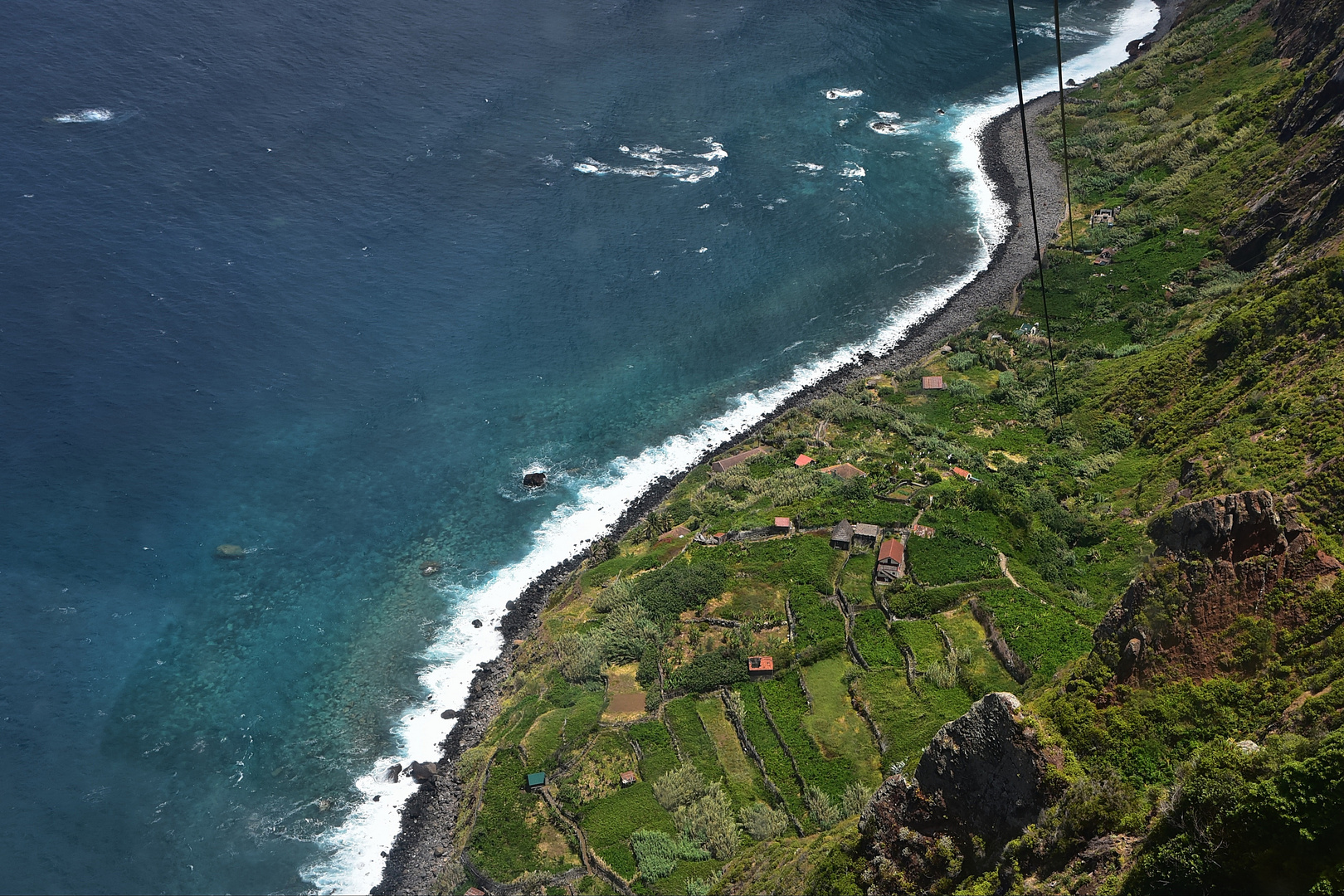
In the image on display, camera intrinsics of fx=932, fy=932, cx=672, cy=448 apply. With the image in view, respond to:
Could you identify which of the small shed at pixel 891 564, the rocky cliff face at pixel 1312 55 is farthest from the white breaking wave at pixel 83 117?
the rocky cliff face at pixel 1312 55

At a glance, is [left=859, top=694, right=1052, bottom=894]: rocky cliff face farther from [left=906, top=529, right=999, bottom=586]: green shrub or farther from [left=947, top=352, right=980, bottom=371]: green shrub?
[left=947, top=352, right=980, bottom=371]: green shrub

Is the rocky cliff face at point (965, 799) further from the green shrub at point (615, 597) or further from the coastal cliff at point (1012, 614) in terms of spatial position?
the green shrub at point (615, 597)

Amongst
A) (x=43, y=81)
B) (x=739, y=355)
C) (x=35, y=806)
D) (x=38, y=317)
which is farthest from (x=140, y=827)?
(x=43, y=81)

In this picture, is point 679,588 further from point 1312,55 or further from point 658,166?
point 1312,55

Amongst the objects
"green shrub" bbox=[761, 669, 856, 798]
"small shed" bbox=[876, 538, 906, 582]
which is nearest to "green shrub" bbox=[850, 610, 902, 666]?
"small shed" bbox=[876, 538, 906, 582]

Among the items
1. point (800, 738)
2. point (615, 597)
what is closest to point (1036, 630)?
point (800, 738)
